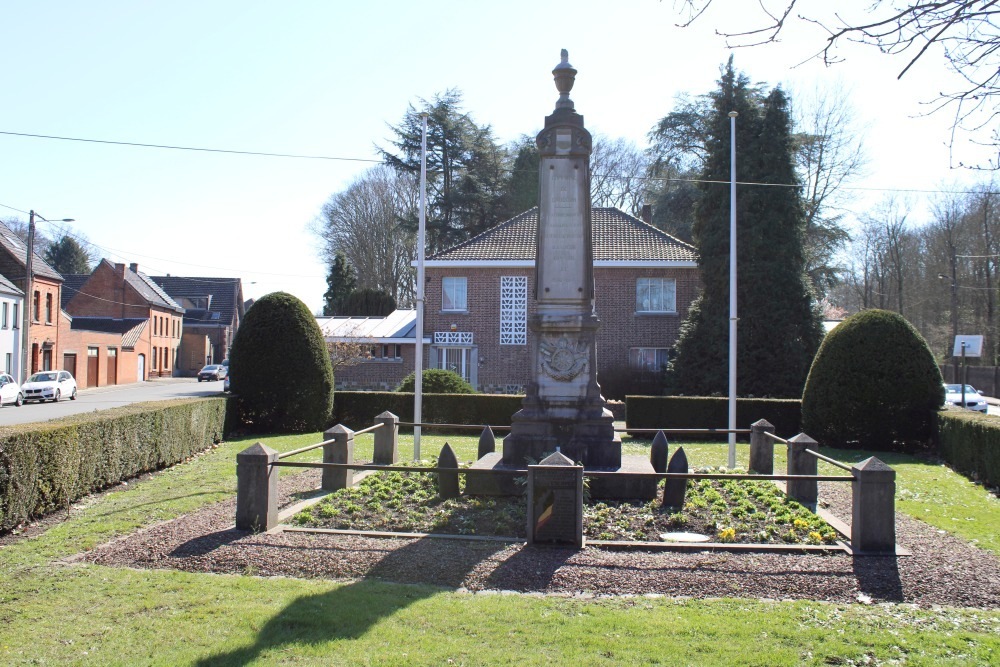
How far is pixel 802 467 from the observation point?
11008 millimetres

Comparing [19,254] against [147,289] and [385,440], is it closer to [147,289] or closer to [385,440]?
[147,289]

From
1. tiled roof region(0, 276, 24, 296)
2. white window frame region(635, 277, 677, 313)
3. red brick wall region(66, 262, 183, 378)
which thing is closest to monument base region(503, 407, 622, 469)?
white window frame region(635, 277, 677, 313)

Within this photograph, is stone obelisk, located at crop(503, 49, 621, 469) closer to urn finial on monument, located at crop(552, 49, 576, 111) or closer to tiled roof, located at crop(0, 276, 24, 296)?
urn finial on monument, located at crop(552, 49, 576, 111)

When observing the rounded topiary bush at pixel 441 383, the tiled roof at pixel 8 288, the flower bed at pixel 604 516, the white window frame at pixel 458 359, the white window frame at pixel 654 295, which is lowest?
the flower bed at pixel 604 516

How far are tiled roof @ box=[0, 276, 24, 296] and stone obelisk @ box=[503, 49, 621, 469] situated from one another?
36.0 metres

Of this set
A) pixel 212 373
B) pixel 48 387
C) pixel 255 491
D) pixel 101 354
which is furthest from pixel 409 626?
pixel 212 373

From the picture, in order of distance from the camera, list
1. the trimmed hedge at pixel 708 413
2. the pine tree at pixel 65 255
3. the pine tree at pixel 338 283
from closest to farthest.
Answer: the trimmed hedge at pixel 708 413, the pine tree at pixel 338 283, the pine tree at pixel 65 255

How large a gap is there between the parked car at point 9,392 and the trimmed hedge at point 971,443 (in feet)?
105

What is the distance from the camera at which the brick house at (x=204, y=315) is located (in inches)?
2613

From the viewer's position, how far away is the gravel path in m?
6.56

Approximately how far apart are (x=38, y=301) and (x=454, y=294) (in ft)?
82.2

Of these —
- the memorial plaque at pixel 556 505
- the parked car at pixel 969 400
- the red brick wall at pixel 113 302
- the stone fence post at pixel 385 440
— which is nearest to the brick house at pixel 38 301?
the red brick wall at pixel 113 302

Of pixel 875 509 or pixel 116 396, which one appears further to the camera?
pixel 116 396

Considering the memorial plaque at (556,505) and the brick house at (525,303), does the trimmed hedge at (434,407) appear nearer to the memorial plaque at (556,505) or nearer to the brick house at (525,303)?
the brick house at (525,303)
